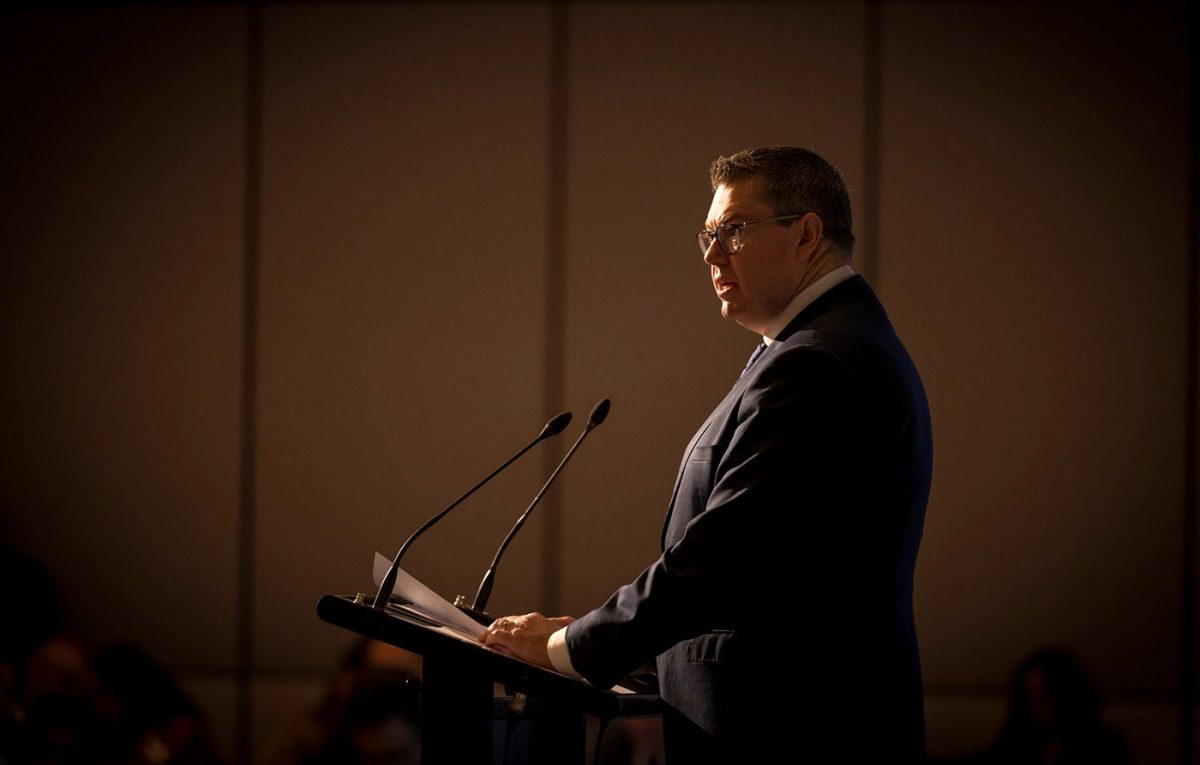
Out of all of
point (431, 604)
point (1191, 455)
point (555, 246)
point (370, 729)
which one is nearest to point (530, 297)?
point (555, 246)

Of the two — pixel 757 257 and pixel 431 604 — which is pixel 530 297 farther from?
pixel 431 604

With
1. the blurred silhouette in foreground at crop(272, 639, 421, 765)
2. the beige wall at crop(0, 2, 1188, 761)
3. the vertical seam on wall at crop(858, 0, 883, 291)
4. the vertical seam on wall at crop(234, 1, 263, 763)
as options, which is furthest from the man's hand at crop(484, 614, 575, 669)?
the vertical seam on wall at crop(234, 1, 263, 763)

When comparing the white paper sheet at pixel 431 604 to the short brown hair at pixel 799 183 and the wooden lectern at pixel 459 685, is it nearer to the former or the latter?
the wooden lectern at pixel 459 685

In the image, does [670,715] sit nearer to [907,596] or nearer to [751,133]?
[907,596]

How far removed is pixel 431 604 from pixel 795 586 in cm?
46

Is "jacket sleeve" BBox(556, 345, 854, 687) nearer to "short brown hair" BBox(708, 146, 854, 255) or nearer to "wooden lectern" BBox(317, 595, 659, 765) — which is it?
"wooden lectern" BBox(317, 595, 659, 765)

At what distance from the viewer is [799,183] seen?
1.71 m

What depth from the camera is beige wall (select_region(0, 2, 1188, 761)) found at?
425 centimetres

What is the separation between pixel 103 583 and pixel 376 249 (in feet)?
5.28

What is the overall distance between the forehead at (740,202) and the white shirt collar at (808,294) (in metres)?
0.12

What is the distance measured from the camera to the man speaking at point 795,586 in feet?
4.85

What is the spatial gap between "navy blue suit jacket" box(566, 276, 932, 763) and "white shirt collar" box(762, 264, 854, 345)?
116 millimetres

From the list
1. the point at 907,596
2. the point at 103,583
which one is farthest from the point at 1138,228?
the point at 103,583

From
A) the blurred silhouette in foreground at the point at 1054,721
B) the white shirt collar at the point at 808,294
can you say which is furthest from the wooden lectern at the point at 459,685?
the blurred silhouette in foreground at the point at 1054,721
